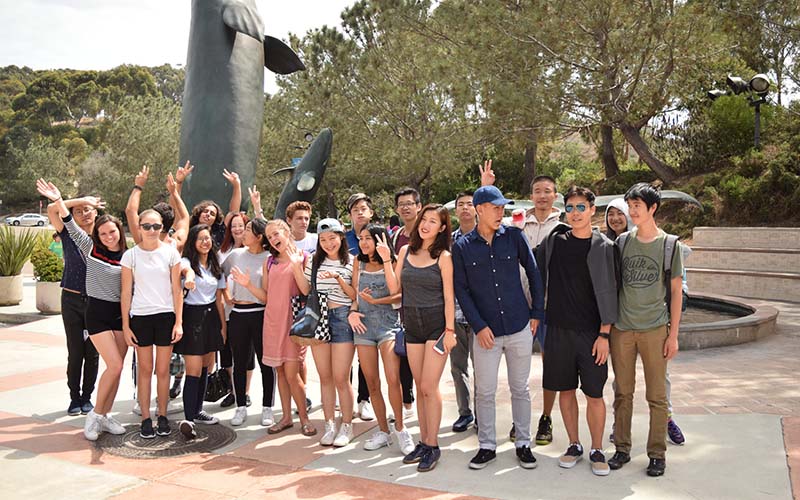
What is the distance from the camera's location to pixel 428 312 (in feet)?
11.9

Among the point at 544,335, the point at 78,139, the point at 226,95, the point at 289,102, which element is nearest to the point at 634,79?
the point at 226,95

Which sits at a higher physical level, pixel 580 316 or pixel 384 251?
pixel 384 251

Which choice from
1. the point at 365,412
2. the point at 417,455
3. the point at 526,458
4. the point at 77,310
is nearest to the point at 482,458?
the point at 526,458

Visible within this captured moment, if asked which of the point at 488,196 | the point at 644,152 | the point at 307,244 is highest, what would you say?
the point at 644,152

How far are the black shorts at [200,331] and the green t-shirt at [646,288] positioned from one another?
2.71 m

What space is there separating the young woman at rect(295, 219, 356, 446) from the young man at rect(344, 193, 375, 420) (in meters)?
0.14

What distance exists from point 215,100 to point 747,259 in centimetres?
1026

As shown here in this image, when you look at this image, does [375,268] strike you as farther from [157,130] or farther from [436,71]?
[157,130]

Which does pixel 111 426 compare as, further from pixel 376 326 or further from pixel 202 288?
pixel 376 326

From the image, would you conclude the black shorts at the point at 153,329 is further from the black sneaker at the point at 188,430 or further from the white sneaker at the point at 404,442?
the white sneaker at the point at 404,442

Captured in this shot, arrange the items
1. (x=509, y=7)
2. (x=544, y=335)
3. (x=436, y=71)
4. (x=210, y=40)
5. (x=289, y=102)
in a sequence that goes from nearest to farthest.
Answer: (x=544, y=335) → (x=210, y=40) → (x=509, y=7) → (x=436, y=71) → (x=289, y=102)

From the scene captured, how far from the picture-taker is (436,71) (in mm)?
15781

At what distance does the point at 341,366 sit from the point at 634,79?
11.8 meters

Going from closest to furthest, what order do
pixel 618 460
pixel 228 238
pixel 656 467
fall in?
pixel 656 467, pixel 618 460, pixel 228 238
